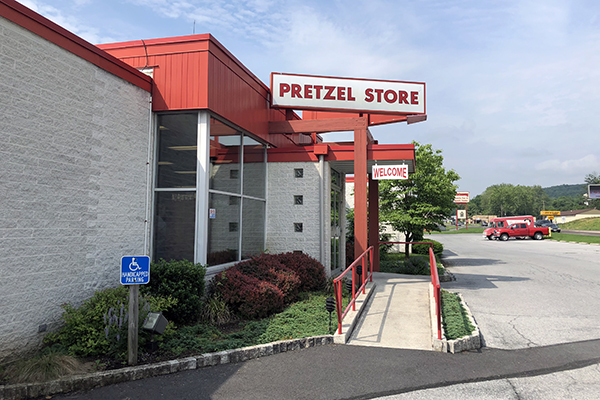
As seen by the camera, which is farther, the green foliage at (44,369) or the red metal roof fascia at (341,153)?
the red metal roof fascia at (341,153)

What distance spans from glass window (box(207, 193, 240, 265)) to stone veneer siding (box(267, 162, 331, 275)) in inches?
82.2

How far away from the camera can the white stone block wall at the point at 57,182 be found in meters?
5.64

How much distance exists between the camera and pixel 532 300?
→ 35.3 ft

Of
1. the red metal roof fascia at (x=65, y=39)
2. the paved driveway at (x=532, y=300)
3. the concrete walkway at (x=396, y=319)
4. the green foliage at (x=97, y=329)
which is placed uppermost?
the red metal roof fascia at (x=65, y=39)

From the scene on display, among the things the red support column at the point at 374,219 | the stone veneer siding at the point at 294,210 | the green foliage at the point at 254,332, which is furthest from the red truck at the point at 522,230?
the green foliage at the point at 254,332

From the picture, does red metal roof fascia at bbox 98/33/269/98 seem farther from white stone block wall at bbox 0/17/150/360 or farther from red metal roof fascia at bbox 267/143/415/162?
red metal roof fascia at bbox 267/143/415/162

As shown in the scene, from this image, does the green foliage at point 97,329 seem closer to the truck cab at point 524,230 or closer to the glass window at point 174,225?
the glass window at point 174,225

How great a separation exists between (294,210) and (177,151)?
4332 millimetres

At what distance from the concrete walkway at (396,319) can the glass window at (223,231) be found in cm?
335

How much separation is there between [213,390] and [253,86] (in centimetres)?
815

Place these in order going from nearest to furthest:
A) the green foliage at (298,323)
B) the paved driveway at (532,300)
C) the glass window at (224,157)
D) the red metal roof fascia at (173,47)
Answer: the green foliage at (298,323)
the paved driveway at (532,300)
the red metal roof fascia at (173,47)
the glass window at (224,157)

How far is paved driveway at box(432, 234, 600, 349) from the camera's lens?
24.8 feet

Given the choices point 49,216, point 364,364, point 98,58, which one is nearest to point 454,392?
point 364,364

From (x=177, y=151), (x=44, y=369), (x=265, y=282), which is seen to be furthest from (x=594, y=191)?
(x=44, y=369)
